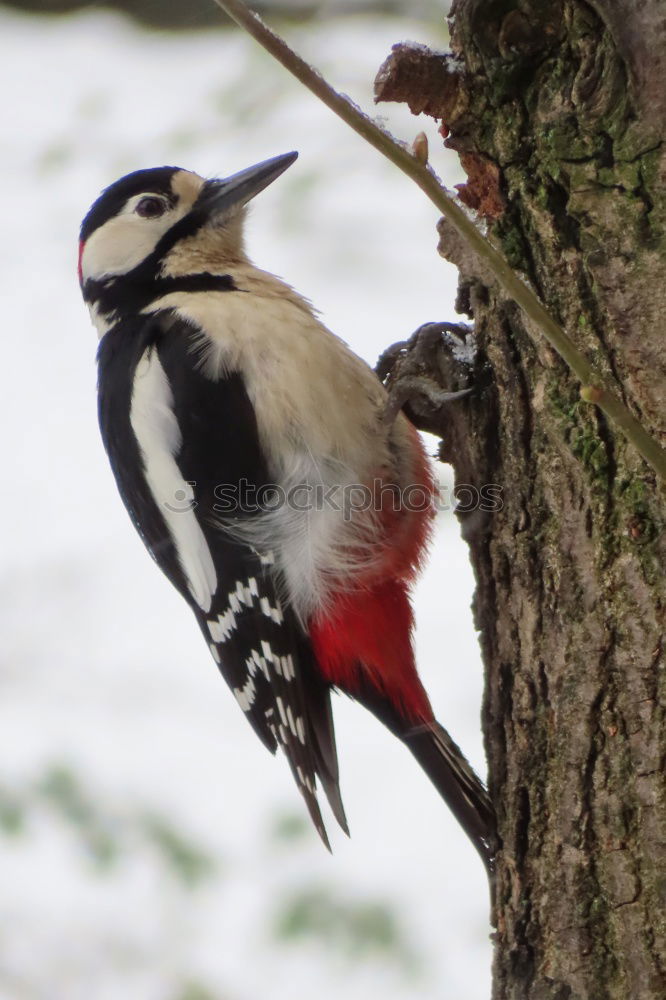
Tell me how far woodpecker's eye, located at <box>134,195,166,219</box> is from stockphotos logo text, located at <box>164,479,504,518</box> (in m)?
0.92

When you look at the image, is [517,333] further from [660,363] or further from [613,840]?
[613,840]

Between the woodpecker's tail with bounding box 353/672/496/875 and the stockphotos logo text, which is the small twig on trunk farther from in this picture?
the stockphotos logo text

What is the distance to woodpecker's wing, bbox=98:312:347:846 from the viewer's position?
2.53m

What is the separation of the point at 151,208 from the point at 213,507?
1.00 metres

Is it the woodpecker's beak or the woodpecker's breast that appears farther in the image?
the woodpecker's beak

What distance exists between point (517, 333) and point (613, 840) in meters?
0.85

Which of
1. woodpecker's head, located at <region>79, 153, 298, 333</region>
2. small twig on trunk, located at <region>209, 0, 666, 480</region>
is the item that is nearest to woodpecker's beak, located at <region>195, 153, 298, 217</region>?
woodpecker's head, located at <region>79, 153, 298, 333</region>

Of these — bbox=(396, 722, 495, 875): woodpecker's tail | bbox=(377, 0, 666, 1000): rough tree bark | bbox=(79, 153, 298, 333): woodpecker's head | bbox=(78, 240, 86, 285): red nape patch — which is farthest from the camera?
bbox=(78, 240, 86, 285): red nape patch

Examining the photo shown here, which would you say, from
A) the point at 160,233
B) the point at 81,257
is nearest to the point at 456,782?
the point at 160,233

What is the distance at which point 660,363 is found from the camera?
5.15 ft

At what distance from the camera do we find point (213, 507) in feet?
8.59

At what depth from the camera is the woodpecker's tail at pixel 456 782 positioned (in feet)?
6.98

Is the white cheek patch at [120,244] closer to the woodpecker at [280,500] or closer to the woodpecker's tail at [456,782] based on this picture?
the woodpecker at [280,500]

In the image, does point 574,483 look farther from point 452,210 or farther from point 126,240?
point 126,240
